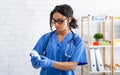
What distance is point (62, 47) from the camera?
6.24 feet

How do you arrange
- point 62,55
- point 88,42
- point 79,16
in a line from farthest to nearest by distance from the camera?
point 79,16, point 88,42, point 62,55

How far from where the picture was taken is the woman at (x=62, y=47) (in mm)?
1854

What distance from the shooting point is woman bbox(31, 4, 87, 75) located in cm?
185

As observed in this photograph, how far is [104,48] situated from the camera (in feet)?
11.4

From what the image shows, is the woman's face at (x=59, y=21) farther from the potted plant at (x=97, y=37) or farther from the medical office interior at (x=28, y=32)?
the potted plant at (x=97, y=37)

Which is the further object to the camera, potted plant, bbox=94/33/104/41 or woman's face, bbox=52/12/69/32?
potted plant, bbox=94/33/104/41

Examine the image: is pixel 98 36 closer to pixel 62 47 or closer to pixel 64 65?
pixel 62 47

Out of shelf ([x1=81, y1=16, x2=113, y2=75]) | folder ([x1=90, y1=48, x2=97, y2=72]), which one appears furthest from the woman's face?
folder ([x1=90, y1=48, x2=97, y2=72])

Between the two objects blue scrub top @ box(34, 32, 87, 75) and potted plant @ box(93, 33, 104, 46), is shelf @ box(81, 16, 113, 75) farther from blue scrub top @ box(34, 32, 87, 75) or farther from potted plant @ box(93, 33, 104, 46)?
blue scrub top @ box(34, 32, 87, 75)

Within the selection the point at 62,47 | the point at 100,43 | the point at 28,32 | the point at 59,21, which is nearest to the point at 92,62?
the point at 100,43

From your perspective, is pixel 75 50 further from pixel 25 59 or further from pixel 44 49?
pixel 25 59

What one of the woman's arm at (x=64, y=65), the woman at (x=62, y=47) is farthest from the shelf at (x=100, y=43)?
the woman's arm at (x=64, y=65)

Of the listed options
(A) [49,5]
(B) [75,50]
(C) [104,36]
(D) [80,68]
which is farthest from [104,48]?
(B) [75,50]

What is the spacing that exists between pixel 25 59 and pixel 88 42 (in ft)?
2.83
